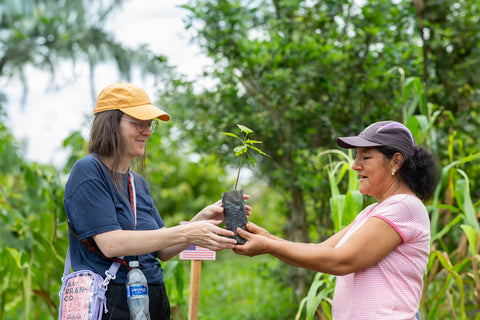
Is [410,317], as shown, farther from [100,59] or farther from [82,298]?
[100,59]

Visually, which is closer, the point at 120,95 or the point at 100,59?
the point at 120,95

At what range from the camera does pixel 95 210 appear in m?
1.66

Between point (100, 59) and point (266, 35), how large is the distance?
6924mm

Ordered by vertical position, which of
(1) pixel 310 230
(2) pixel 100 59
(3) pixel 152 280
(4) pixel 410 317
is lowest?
(4) pixel 410 317

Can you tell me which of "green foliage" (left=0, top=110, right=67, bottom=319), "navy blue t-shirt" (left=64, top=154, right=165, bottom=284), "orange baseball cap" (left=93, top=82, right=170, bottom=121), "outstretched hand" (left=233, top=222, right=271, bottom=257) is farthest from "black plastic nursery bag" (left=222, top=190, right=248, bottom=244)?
"green foliage" (left=0, top=110, right=67, bottom=319)

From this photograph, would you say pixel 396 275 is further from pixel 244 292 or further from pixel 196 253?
pixel 244 292

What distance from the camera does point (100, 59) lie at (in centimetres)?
1004

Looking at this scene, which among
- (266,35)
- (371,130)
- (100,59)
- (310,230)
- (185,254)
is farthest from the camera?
(100,59)

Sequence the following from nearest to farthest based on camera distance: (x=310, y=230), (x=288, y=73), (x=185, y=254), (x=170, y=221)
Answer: (x=185, y=254)
(x=288, y=73)
(x=310, y=230)
(x=170, y=221)

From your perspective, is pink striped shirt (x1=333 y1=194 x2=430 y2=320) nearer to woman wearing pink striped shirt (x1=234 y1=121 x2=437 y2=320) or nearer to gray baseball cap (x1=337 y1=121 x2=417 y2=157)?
woman wearing pink striped shirt (x1=234 y1=121 x2=437 y2=320)

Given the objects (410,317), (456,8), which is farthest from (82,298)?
(456,8)

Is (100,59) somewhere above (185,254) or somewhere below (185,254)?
above

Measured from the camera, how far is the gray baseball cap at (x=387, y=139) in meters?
1.72

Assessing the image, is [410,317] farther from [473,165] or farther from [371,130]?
[473,165]
